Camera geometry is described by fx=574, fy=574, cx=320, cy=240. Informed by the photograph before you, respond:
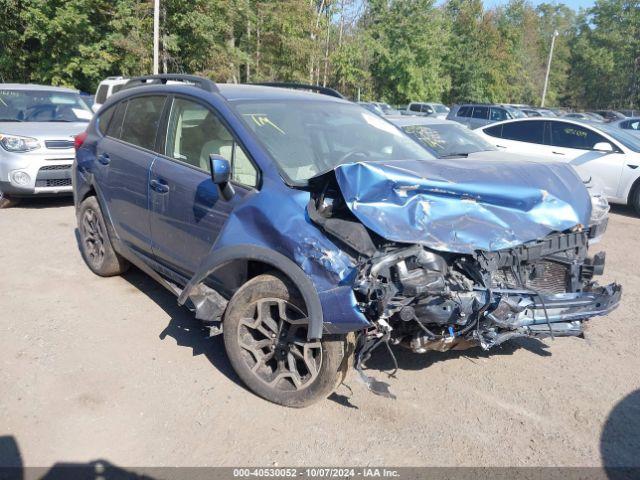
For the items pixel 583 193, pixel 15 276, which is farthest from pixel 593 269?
pixel 15 276

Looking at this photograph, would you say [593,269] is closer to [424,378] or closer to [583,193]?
[583,193]

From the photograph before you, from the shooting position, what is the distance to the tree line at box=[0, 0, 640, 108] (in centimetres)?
2359

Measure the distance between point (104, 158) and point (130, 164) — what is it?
2.03 ft

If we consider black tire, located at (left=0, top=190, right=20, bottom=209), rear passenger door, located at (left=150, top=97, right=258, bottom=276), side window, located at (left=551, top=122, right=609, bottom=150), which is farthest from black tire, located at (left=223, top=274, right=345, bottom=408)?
side window, located at (left=551, top=122, right=609, bottom=150)

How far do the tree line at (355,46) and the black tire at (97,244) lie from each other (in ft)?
62.1

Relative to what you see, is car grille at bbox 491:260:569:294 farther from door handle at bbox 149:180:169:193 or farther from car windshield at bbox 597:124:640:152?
car windshield at bbox 597:124:640:152

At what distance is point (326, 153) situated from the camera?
4047 mm

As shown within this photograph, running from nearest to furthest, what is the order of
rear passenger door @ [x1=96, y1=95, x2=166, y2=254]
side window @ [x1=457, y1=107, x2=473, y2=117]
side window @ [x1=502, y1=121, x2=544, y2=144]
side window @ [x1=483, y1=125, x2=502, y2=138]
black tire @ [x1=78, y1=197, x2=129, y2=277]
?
rear passenger door @ [x1=96, y1=95, x2=166, y2=254], black tire @ [x1=78, y1=197, x2=129, y2=277], side window @ [x1=502, y1=121, x2=544, y2=144], side window @ [x1=483, y1=125, x2=502, y2=138], side window @ [x1=457, y1=107, x2=473, y2=117]

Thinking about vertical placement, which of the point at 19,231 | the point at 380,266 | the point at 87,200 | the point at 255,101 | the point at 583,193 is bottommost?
the point at 19,231

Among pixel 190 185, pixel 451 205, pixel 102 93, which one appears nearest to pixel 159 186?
pixel 190 185

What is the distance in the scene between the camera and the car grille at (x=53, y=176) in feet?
27.9

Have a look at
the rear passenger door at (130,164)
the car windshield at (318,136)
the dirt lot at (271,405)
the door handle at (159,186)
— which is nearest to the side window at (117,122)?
the rear passenger door at (130,164)

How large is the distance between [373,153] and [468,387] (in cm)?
179

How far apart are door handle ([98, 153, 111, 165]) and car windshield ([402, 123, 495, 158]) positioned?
15.2ft
